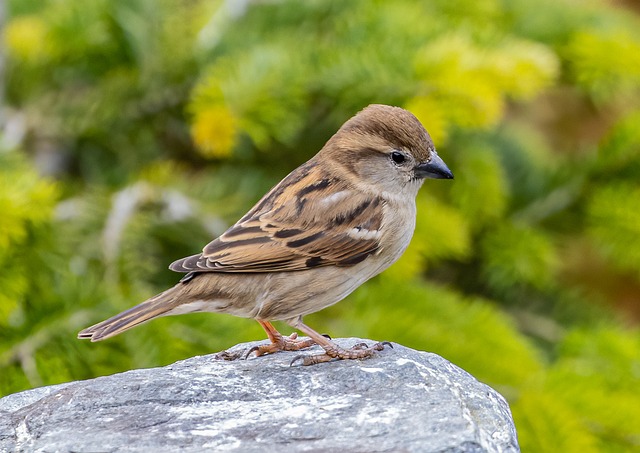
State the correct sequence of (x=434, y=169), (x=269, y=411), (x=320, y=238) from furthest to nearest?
(x=434, y=169), (x=320, y=238), (x=269, y=411)

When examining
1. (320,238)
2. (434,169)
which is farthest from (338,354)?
(434,169)

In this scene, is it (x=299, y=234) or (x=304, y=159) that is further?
(x=304, y=159)

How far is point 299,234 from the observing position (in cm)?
386

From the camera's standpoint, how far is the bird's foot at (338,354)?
3391 millimetres

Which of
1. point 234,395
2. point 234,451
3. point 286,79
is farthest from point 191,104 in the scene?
point 234,451

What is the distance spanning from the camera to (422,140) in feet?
13.1

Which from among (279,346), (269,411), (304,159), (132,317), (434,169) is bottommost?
(279,346)

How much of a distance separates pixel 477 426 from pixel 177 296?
136cm

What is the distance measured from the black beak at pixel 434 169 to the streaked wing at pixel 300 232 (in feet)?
0.74

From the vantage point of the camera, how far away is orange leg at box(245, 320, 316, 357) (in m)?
3.73

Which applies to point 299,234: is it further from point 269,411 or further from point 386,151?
point 269,411

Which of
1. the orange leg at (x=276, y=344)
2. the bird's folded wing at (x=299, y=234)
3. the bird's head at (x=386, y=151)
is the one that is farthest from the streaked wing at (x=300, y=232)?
the orange leg at (x=276, y=344)

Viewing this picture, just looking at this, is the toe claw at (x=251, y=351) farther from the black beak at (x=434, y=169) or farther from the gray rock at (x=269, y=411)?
the black beak at (x=434, y=169)

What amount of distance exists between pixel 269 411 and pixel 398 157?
1599 millimetres
